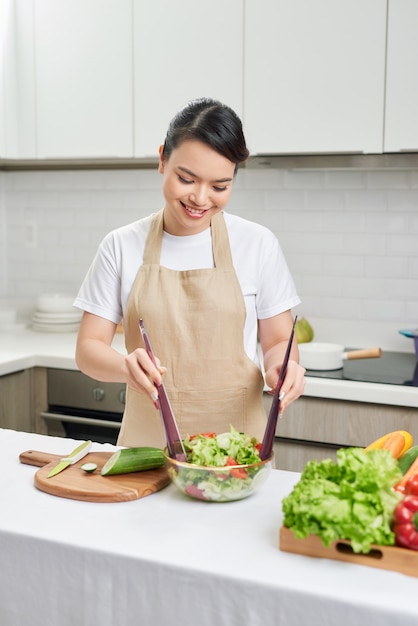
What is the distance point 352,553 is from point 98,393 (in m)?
1.93

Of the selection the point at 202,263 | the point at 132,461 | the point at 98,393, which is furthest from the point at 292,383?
the point at 98,393

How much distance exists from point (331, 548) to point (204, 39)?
90.7 inches

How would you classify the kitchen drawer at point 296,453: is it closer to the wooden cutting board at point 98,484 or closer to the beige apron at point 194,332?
the beige apron at point 194,332

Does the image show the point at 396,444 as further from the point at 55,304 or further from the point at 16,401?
the point at 55,304

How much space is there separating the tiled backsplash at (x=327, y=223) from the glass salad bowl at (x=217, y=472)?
194cm

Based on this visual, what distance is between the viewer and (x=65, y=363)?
3111 mm

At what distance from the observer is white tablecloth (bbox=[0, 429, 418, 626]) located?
1.21 metres

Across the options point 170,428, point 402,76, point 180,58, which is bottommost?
point 170,428

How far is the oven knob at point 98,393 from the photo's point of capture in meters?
3.09

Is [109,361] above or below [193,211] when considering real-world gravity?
below

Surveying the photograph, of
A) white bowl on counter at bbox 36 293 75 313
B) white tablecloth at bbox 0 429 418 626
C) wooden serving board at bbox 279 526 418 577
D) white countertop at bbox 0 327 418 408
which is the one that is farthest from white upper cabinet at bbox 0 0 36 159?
wooden serving board at bbox 279 526 418 577

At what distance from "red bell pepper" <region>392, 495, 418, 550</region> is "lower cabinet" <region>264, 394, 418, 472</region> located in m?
1.40

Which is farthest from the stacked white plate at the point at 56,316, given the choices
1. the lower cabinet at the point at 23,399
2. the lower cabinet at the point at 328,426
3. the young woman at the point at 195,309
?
the young woman at the point at 195,309

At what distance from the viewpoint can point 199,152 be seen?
72.5 inches
